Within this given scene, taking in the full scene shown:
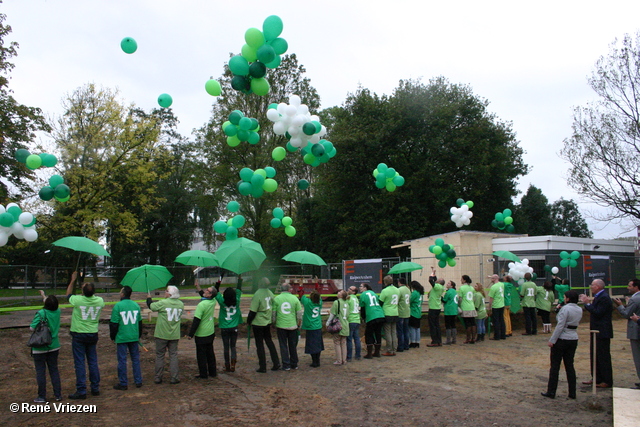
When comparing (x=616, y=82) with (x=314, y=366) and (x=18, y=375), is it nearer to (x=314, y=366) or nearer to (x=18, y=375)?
(x=314, y=366)

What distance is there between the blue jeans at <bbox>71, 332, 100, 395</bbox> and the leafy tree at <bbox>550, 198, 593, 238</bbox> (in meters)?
53.8

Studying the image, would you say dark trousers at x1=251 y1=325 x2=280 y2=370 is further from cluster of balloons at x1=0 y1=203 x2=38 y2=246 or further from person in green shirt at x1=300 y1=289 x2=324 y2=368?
cluster of balloons at x1=0 y1=203 x2=38 y2=246

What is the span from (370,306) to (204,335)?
145 inches

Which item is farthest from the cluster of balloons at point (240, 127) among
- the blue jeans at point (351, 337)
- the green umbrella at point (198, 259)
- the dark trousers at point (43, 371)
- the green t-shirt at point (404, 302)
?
the green t-shirt at point (404, 302)

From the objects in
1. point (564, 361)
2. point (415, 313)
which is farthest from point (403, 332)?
point (564, 361)

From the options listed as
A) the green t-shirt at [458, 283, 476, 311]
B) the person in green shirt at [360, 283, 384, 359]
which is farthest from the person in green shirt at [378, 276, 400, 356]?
the green t-shirt at [458, 283, 476, 311]

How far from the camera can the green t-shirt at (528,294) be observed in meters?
13.8

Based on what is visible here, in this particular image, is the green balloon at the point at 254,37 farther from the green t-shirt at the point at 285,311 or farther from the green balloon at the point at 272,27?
the green t-shirt at the point at 285,311

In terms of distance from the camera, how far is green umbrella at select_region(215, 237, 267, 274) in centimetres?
815

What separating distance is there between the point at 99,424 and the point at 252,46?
6.02 metres

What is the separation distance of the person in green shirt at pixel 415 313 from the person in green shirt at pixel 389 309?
2.76ft

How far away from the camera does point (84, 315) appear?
6941mm

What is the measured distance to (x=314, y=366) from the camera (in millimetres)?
9266

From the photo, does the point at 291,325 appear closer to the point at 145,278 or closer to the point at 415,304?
the point at 145,278
